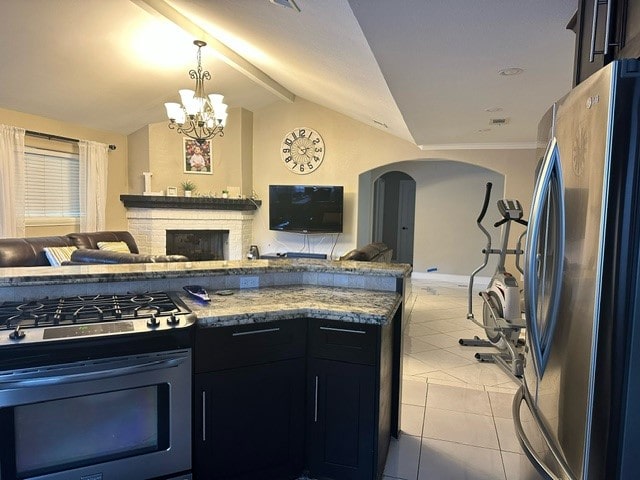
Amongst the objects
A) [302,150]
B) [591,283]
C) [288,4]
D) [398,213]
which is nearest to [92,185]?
[302,150]

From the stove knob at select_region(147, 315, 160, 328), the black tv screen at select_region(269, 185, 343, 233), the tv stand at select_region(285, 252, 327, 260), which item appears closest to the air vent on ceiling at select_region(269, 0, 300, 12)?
the stove knob at select_region(147, 315, 160, 328)

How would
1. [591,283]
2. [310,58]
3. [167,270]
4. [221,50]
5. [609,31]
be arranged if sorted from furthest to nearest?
[221,50]
[310,58]
[167,270]
[609,31]
[591,283]

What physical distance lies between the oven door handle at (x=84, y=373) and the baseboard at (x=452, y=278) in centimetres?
709

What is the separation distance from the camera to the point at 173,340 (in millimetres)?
1707

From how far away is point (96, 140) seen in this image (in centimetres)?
661

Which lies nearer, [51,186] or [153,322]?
[153,322]

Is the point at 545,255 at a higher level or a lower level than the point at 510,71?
lower

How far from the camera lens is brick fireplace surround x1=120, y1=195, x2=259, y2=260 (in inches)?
272

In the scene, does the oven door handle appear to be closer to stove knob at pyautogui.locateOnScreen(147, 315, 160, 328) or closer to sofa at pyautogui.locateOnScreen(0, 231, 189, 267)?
stove knob at pyautogui.locateOnScreen(147, 315, 160, 328)

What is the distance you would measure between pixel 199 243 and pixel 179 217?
71 cm

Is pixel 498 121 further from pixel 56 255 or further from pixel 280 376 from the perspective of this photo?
pixel 56 255

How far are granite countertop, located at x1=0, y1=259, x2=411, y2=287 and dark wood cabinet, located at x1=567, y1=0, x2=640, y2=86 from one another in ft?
4.59

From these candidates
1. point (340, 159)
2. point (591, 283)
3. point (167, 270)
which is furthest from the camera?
point (340, 159)

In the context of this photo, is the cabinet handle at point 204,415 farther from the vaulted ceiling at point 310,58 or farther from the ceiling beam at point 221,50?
the ceiling beam at point 221,50
